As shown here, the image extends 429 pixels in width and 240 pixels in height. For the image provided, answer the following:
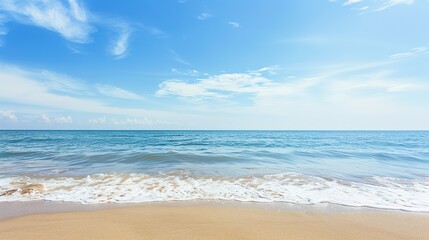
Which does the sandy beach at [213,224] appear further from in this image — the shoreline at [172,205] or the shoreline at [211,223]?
the shoreline at [172,205]

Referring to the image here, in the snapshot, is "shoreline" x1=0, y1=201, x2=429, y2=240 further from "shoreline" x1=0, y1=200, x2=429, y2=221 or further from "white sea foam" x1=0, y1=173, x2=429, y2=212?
"white sea foam" x1=0, y1=173, x2=429, y2=212

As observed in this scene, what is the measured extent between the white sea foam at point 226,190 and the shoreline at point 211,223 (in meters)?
0.61

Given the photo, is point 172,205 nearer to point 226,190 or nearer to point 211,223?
point 211,223

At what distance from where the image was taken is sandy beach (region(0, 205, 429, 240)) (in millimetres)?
3457

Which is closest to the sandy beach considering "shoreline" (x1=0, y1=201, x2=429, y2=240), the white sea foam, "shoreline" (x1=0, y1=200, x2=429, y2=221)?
"shoreline" (x1=0, y1=201, x2=429, y2=240)

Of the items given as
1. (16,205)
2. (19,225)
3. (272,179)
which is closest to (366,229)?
(272,179)

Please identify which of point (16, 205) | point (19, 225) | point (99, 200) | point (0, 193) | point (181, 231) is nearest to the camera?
point (181, 231)

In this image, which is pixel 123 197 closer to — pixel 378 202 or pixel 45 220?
pixel 45 220

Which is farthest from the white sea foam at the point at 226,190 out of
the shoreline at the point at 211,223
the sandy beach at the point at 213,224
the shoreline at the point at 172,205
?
the sandy beach at the point at 213,224

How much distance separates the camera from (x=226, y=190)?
6176 mm

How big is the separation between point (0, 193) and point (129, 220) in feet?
14.3

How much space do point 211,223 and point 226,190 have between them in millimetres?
2298

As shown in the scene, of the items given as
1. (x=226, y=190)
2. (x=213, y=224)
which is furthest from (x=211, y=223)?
(x=226, y=190)

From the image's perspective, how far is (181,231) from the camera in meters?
3.57
